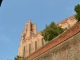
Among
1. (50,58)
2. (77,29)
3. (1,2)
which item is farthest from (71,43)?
(1,2)

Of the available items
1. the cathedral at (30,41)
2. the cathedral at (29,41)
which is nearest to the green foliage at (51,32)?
the cathedral at (30,41)

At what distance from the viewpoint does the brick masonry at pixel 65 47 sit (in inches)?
304

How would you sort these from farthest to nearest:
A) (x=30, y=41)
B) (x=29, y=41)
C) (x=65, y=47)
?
(x=29, y=41), (x=30, y=41), (x=65, y=47)

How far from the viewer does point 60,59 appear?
8359 millimetres

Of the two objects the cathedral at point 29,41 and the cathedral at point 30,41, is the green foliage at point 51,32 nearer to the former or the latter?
the cathedral at point 30,41

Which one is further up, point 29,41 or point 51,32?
point 29,41

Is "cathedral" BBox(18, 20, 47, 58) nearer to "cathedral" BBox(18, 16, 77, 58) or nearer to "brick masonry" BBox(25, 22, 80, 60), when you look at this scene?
"cathedral" BBox(18, 16, 77, 58)

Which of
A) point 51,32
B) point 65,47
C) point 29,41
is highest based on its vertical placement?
point 29,41

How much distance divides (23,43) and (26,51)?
3.75 metres

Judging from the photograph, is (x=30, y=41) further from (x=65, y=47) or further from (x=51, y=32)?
(x=65, y=47)

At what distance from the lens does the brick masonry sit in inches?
304

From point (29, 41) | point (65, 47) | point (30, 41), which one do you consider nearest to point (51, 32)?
point (65, 47)

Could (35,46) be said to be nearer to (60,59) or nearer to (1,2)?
(60,59)

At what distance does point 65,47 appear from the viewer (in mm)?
8281
